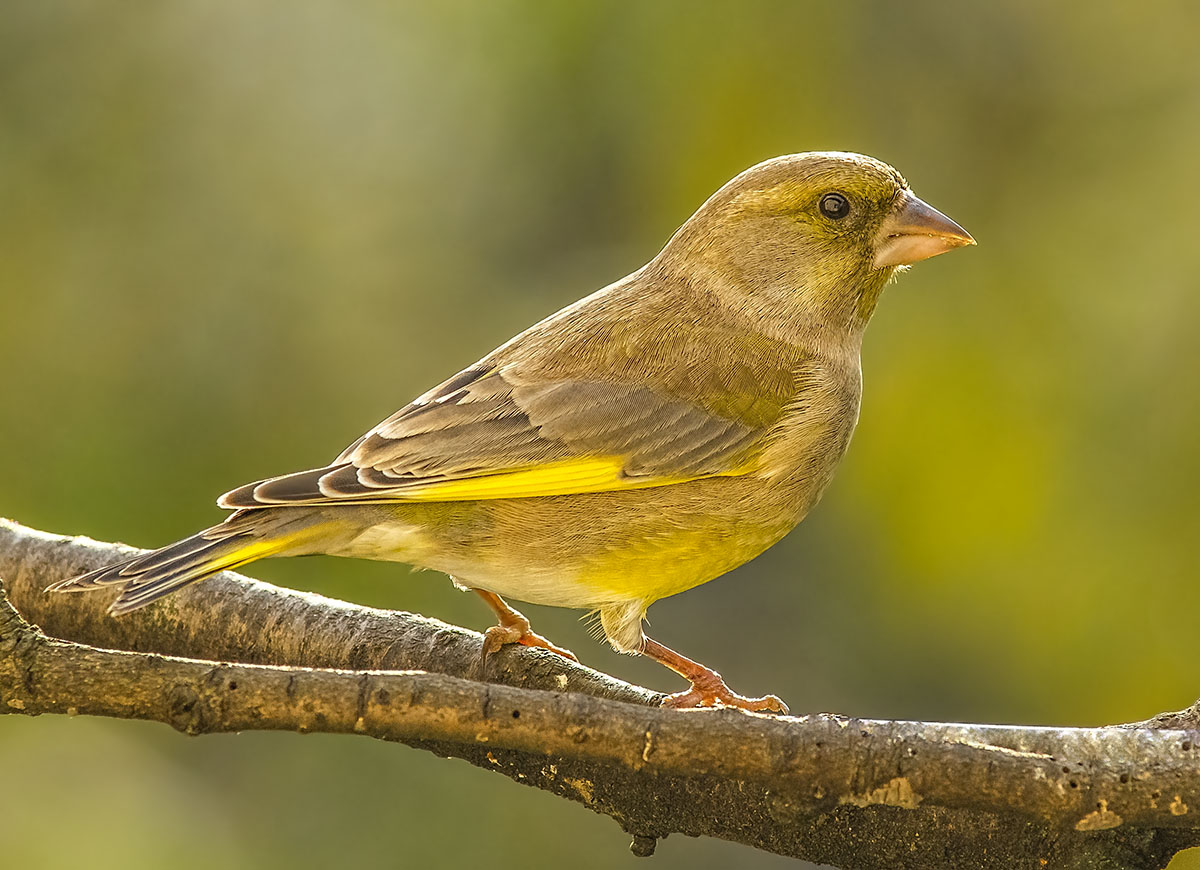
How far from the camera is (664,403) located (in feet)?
10.3

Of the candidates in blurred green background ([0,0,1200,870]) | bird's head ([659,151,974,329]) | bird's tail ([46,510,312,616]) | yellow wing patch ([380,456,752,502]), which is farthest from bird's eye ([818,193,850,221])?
bird's tail ([46,510,312,616])

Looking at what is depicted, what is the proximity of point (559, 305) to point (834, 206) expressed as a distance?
5.55 ft

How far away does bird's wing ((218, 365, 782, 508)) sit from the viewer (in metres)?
2.92

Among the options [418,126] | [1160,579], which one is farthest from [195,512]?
[1160,579]

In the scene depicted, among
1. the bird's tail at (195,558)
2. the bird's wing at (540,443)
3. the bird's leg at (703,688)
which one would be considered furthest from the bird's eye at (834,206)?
the bird's tail at (195,558)

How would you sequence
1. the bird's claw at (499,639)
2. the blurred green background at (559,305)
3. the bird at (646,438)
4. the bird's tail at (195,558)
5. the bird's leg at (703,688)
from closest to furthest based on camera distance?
the bird's tail at (195,558), the bird at (646,438), the bird's claw at (499,639), the bird's leg at (703,688), the blurred green background at (559,305)

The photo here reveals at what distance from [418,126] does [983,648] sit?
2827 mm

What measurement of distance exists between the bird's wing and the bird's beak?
1.80ft

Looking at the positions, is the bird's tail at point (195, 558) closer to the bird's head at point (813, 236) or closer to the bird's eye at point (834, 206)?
the bird's head at point (813, 236)

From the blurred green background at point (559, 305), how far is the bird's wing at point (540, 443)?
3.54ft

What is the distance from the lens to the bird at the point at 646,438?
2895 millimetres

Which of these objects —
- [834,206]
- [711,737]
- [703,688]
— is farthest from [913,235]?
[711,737]

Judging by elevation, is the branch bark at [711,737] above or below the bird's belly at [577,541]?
below

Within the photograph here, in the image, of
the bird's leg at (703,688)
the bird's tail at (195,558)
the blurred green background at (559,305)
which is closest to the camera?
the bird's tail at (195,558)
